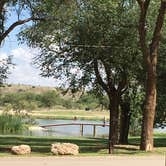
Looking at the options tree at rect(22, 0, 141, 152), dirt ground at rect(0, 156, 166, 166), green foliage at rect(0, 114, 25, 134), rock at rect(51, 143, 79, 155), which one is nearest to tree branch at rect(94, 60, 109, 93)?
tree at rect(22, 0, 141, 152)

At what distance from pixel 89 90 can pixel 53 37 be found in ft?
14.7

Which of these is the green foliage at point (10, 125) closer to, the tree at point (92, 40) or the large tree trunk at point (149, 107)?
the tree at point (92, 40)

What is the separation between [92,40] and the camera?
28.8m

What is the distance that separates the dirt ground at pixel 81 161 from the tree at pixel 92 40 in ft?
18.2

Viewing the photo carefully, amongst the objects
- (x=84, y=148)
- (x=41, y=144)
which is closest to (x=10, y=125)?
(x=41, y=144)

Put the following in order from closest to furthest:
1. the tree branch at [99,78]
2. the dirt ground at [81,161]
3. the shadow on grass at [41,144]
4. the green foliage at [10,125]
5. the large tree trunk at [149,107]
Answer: the dirt ground at [81,161], the shadow on grass at [41,144], the large tree trunk at [149,107], the tree branch at [99,78], the green foliage at [10,125]

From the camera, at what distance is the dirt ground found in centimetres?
1986

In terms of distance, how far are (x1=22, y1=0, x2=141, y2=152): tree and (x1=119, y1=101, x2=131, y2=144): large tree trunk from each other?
4.21m

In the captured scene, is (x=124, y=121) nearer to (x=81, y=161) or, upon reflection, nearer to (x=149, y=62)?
(x=149, y=62)

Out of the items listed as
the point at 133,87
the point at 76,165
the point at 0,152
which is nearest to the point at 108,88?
the point at 133,87

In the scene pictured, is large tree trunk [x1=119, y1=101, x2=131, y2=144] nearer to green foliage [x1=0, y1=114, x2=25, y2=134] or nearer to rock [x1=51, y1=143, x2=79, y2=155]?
green foliage [x1=0, y1=114, x2=25, y2=134]

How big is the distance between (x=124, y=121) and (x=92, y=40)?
338 inches

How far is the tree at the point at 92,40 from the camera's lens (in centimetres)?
2867

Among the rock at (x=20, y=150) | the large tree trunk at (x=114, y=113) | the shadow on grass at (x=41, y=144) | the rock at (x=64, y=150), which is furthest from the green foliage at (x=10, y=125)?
the rock at (x=64, y=150)
